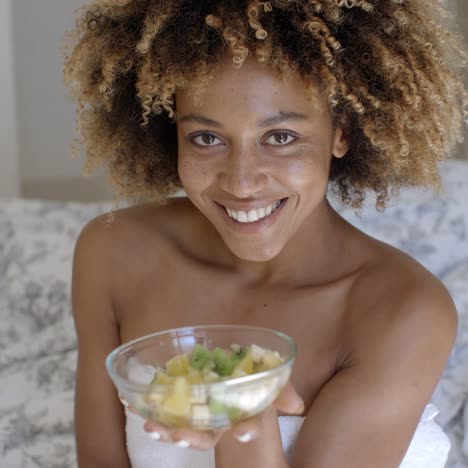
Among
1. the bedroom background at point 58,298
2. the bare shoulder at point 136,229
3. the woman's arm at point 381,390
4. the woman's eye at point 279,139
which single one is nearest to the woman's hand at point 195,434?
the woman's arm at point 381,390

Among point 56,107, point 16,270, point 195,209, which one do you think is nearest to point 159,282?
point 195,209

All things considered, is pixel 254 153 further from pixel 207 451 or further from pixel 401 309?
pixel 207 451

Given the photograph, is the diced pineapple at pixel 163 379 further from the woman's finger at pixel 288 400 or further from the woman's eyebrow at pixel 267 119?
the woman's eyebrow at pixel 267 119

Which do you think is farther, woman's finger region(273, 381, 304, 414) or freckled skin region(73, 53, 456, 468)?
freckled skin region(73, 53, 456, 468)

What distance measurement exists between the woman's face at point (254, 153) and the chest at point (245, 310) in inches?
6.2

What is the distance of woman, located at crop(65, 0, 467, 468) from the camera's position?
1292mm

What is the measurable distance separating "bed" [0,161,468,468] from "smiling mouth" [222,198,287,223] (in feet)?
2.33

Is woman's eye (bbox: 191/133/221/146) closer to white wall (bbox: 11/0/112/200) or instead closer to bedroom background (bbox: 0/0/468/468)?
bedroom background (bbox: 0/0/468/468)

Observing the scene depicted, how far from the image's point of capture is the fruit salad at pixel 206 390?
2.93ft

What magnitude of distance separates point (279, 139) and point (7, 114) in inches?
88.2

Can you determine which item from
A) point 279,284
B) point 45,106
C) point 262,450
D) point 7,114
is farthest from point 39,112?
point 262,450

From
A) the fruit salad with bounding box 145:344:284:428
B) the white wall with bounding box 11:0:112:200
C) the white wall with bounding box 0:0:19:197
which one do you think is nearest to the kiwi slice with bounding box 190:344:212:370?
the fruit salad with bounding box 145:344:284:428

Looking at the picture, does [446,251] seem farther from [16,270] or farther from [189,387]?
[189,387]

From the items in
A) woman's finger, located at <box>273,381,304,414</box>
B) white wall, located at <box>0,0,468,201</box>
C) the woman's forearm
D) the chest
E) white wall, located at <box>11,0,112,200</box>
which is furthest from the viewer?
white wall, located at <box>11,0,112,200</box>
